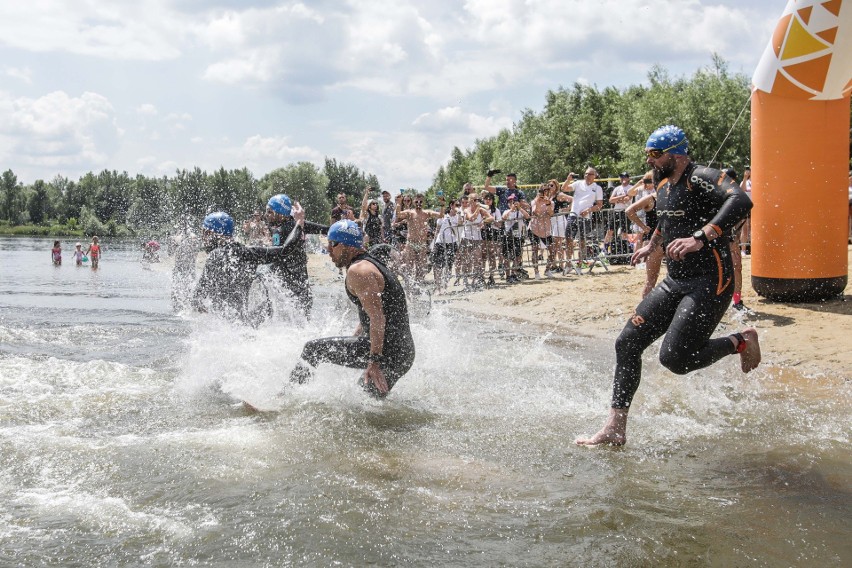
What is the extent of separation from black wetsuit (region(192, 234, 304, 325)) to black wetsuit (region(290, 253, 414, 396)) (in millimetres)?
2211

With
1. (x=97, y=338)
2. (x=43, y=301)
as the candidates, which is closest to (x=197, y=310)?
(x=97, y=338)

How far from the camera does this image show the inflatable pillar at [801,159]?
9164mm

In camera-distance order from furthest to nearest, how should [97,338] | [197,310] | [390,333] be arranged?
[97,338]
[197,310]
[390,333]

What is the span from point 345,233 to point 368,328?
822mm

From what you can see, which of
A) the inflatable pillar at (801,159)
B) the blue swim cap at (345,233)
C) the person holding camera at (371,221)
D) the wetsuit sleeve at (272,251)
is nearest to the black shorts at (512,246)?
the person holding camera at (371,221)

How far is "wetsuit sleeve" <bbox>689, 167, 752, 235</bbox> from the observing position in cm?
474

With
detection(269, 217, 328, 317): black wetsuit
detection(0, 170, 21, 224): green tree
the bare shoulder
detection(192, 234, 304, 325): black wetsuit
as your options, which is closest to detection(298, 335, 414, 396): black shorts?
the bare shoulder

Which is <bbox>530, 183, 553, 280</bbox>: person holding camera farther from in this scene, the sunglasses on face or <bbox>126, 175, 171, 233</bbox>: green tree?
A: <bbox>126, 175, 171, 233</bbox>: green tree

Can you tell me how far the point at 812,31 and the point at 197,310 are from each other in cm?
792

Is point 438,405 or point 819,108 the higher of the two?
point 819,108

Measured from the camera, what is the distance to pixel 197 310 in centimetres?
816

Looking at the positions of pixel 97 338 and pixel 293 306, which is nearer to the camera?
pixel 293 306

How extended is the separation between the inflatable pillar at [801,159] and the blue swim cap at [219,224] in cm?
673

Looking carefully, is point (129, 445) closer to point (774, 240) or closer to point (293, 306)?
point (293, 306)
